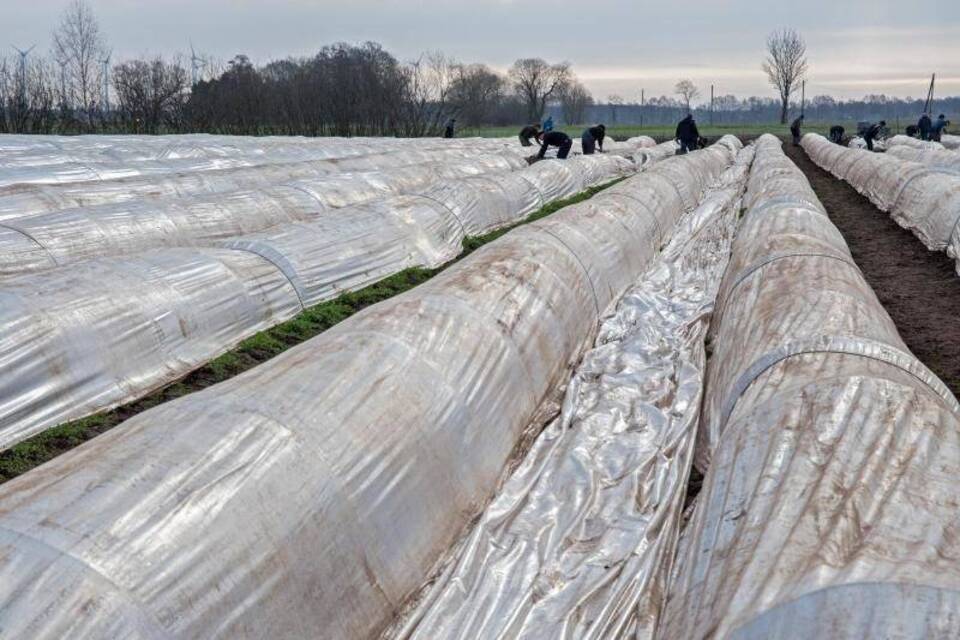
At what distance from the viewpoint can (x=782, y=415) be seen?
4.00m

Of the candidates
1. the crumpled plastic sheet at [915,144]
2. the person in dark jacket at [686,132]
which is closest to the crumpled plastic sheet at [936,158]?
the crumpled plastic sheet at [915,144]

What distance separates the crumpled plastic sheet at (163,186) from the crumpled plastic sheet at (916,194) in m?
9.56

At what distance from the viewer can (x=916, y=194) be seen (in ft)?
46.7

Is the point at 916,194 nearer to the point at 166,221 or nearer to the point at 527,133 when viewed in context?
the point at 166,221

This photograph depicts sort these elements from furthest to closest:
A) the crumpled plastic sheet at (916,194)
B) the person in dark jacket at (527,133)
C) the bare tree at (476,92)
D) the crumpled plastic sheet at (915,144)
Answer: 1. the bare tree at (476,92)
2. the crumpled plastic sheet at (915,144)
3. the person in dark jacket at (527,133)
4. the crumpled plastic sheet at (916,194)

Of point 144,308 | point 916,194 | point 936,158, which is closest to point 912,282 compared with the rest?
point 916,194

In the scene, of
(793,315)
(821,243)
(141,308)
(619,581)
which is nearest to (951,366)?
(821,243)

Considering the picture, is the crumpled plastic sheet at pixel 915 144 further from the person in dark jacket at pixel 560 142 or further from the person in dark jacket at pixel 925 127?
the person in dark jacket at pixel 560 142

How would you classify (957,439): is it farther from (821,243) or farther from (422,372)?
(821,243)

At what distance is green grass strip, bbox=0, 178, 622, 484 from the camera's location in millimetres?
5637

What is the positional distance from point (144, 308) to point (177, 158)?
40.0 feet

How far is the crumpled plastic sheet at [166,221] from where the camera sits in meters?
8.37

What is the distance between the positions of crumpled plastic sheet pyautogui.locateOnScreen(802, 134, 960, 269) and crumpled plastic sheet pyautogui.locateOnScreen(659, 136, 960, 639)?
7431mm

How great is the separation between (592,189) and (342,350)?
17.1m
